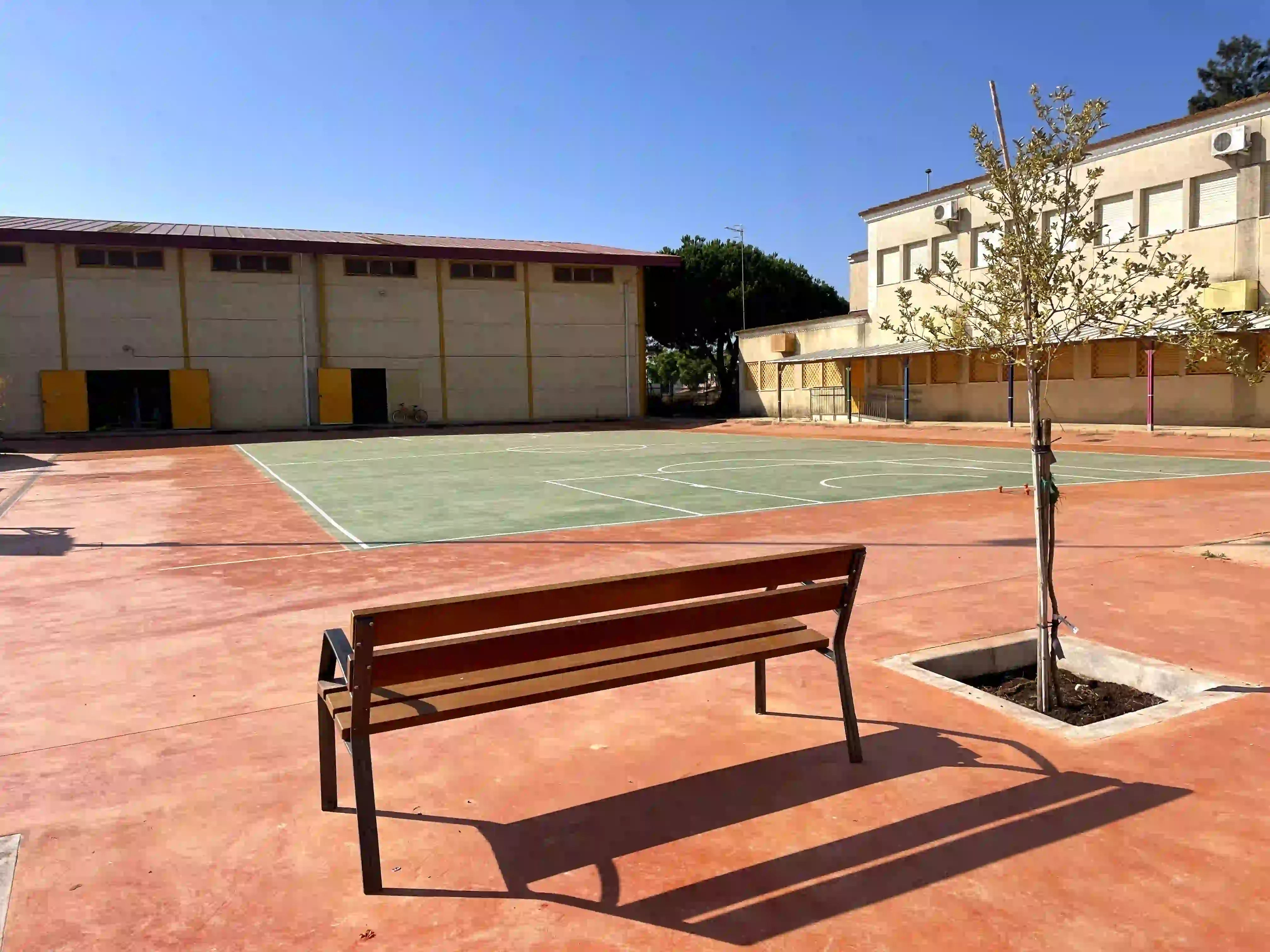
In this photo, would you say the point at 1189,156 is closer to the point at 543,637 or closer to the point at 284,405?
the point at 543,637

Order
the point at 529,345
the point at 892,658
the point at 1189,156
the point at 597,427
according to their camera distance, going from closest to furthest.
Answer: the point at 892,658
the point at 1189,156
the point at 597,427
the point at 529,345

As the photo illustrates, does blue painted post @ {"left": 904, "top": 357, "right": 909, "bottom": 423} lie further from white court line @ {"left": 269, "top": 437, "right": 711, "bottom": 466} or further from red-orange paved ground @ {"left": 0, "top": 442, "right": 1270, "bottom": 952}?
red-orange paved ground @ {"left": 0, "top": 442, "right": 1270, "bottom": 952}

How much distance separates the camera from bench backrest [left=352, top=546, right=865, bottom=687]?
3221 mm

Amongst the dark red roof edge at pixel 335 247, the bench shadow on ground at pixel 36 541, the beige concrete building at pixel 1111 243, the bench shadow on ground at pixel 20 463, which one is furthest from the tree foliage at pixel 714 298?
the bench shadow on ground at pixel 36 541

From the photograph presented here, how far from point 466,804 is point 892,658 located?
8.83ft

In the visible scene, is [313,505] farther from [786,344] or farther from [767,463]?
[786,344]

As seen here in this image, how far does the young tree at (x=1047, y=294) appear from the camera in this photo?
4.45 m

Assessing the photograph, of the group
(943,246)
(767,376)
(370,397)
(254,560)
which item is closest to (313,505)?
(254,560)

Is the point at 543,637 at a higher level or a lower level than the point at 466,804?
higher

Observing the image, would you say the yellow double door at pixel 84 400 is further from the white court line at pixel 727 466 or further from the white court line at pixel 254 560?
the white court line at pixel 254 560

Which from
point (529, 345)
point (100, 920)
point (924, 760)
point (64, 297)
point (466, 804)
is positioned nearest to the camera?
point (100, 920)

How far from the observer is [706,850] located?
3396mm

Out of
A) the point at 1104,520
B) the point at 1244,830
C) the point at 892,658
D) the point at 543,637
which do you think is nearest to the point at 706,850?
the point at 543,637

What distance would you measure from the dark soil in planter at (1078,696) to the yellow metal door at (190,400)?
37.6m
